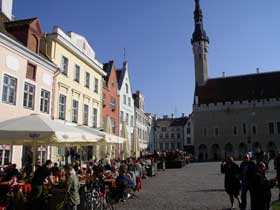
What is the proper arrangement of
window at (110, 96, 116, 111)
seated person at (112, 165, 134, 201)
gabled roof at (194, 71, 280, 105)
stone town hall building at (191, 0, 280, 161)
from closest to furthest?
seated person at (112, 165, 134, 201), window at (110, 96, 116, 111), stone town hall building at (191, 0, 280, 161), gabled roof at (194, 71, 280, 105)

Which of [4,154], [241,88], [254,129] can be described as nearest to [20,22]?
[4,154]

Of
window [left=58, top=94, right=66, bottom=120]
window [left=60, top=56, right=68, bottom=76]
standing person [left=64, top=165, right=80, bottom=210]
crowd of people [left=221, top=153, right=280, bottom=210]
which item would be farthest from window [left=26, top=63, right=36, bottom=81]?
crowd of people [left=221, top=153, right=280, bottom=210]

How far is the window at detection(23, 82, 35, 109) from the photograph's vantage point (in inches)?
666

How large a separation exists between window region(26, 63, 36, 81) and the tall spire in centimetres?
5706

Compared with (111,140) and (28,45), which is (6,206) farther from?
(28,45)

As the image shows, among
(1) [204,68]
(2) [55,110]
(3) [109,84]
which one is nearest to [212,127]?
(1) [204,68]

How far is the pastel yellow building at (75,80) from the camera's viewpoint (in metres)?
20.4

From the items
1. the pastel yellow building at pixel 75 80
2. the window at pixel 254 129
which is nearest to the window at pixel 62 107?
the pastel yellow building at pixel 75 80

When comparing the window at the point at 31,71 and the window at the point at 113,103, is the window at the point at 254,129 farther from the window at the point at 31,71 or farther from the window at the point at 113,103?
the window at the point at 31,71

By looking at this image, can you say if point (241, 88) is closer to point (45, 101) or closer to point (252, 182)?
point (45, 101)

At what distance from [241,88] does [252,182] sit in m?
60.8

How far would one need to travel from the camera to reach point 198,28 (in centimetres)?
7169

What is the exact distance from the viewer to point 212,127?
62094mm

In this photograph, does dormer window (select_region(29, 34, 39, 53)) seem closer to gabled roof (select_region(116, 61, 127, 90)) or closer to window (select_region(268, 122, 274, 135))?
gabled roof (select_region(116, 61, 127, 90))
